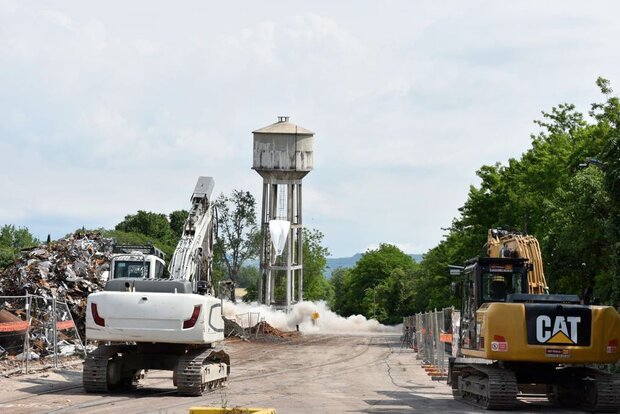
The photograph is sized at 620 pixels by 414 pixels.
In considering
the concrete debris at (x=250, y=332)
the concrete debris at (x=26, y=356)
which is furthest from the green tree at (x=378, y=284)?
the concrete debris at (x=26, y=356)

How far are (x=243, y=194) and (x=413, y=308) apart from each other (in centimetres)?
2629

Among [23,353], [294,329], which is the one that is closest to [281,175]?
[294,329]

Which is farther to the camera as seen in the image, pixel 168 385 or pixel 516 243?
pixel 168 385

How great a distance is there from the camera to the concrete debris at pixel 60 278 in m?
36.2

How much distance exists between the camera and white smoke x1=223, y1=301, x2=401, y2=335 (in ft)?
267

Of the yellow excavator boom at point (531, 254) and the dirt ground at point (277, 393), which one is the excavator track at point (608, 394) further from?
the yellow excavator boom at point (531, 254)

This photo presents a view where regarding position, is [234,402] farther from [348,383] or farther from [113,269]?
[113,269]

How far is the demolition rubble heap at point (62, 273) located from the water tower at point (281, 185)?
47456mm

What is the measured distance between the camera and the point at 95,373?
24609mm

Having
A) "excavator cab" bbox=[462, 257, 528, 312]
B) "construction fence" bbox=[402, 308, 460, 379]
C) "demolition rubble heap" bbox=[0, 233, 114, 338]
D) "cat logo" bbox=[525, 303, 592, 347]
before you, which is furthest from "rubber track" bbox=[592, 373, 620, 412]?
"demolition rubble heap" bbox=[0, 233, 114, 338]

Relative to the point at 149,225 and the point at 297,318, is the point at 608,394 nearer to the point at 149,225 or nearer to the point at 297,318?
the point at 297,318

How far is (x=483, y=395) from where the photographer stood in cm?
2266

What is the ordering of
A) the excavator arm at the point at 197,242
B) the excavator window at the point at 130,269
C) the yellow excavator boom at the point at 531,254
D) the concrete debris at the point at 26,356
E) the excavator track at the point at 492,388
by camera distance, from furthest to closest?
the excavator arm at the point at 197,242 < the excavator window at the point at 130,269 < the concrete debris at the point at 26,356 < the yellow excavator boom at the point at 531,254 < the excavator track at the point at 492,388

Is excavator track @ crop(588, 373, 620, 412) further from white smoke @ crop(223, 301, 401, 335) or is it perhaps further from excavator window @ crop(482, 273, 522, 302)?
white smoke @ crop(223, 301, 401, 335)
